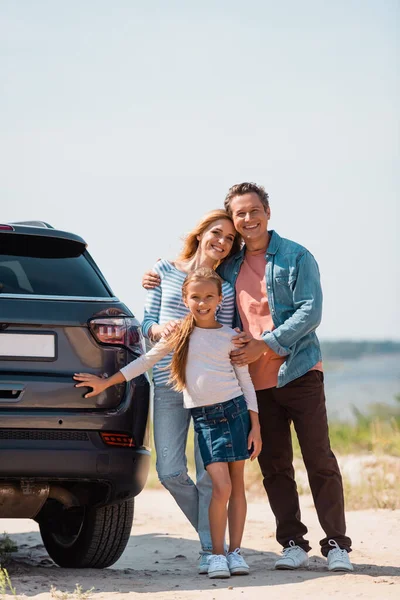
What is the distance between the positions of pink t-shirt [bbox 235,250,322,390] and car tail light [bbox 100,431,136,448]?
0.98 metres

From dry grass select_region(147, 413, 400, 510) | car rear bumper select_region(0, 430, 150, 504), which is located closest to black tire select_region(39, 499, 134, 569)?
car rear bumper select_region(0, 430, 150, 504)

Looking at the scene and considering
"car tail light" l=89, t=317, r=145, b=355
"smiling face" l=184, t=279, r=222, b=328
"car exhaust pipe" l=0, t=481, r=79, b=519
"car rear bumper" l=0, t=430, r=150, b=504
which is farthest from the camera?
"smiling face" l=184, t=279, r=222, b=328

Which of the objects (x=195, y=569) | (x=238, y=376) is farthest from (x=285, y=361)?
(x=195, y=569)

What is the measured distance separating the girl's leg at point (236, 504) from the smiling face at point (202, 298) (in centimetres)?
83

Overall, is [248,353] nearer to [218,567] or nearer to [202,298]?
[202,298]

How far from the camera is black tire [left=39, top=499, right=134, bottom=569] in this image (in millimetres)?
6234

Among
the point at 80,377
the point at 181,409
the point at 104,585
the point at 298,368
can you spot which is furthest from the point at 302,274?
the point at 104,585

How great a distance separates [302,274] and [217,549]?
5.14 ft

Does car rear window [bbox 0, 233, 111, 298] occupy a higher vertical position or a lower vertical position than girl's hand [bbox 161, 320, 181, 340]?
higher

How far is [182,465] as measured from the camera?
20.6ft

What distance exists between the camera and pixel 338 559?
614 centimetres

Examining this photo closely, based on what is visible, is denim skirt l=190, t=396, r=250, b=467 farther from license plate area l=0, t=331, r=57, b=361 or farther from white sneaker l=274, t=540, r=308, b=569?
license plate area l=0, t=331, r=57, b=361

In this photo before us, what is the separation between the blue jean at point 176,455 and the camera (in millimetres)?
6219

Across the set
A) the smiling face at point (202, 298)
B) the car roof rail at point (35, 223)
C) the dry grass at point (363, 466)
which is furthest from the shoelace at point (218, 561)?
the dry grass at point (363, 466)
